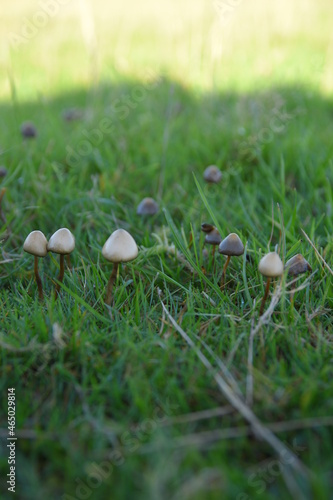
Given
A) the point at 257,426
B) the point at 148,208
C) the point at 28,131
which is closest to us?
the point at 257,426

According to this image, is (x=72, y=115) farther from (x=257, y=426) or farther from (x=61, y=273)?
(x=257, y=426)

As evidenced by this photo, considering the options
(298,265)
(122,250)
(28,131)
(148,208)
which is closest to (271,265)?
(298,265)

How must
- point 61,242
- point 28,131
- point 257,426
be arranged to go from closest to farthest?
1. point 257,426
2. point 61,242
3. point 28,131

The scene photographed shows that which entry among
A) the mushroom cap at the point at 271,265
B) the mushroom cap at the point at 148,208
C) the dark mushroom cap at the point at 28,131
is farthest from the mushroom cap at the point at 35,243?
the dark mushroom cap at the point at 28,131

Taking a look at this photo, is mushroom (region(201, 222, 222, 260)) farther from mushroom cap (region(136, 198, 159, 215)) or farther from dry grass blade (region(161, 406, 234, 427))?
dry grass blade (region(161, 406, 234, 427))

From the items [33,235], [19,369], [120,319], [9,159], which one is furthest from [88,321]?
[9,159]

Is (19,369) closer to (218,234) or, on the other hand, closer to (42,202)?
(218,234)

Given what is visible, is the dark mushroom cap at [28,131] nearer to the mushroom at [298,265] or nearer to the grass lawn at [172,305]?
the grass lawn at [172,305]

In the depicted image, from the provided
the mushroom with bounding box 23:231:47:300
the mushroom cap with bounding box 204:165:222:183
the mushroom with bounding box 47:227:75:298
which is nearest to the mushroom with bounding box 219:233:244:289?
the mushroom with bounding box 47:227:75:298
